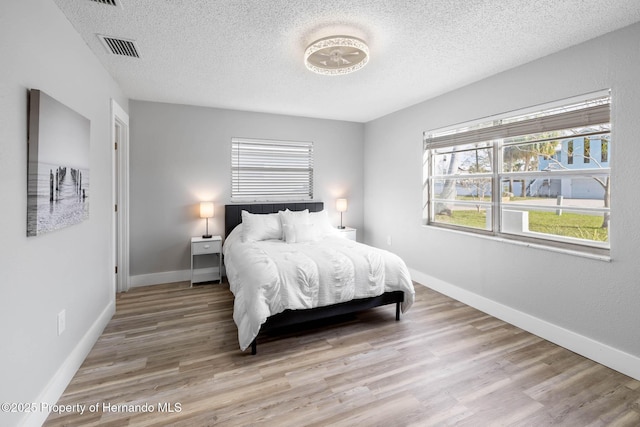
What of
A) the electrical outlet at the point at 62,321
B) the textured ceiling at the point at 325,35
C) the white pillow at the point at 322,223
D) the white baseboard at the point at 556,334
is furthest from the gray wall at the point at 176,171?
the white baseboard at the point at 556,334

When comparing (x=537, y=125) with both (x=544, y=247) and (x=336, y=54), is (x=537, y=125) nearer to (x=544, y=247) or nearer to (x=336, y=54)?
(x=544, y=247)

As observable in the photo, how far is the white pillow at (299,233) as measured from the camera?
12.4 feet

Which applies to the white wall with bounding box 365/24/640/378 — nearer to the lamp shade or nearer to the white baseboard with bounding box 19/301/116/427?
the lamp shade

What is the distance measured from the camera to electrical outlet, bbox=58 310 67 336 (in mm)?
1923

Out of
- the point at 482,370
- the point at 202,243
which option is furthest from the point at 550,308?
the point at 202,243

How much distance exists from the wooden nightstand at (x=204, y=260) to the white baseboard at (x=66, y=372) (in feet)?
4.27

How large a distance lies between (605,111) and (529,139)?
65 cm

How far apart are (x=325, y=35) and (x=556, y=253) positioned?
273 cm

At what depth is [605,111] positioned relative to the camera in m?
2.35

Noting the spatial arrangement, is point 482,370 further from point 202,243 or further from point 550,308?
point 202,243

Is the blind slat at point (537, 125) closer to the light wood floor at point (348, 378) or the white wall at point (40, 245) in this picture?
the light wood floor at point (348, 378)

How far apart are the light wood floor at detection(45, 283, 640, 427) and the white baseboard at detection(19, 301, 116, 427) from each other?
57 millimetres

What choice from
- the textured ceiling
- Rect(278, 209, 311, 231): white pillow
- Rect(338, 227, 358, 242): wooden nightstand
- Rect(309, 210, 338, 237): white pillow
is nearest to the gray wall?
the textured ceiling

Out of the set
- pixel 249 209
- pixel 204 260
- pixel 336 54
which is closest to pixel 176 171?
pixel 249 209
